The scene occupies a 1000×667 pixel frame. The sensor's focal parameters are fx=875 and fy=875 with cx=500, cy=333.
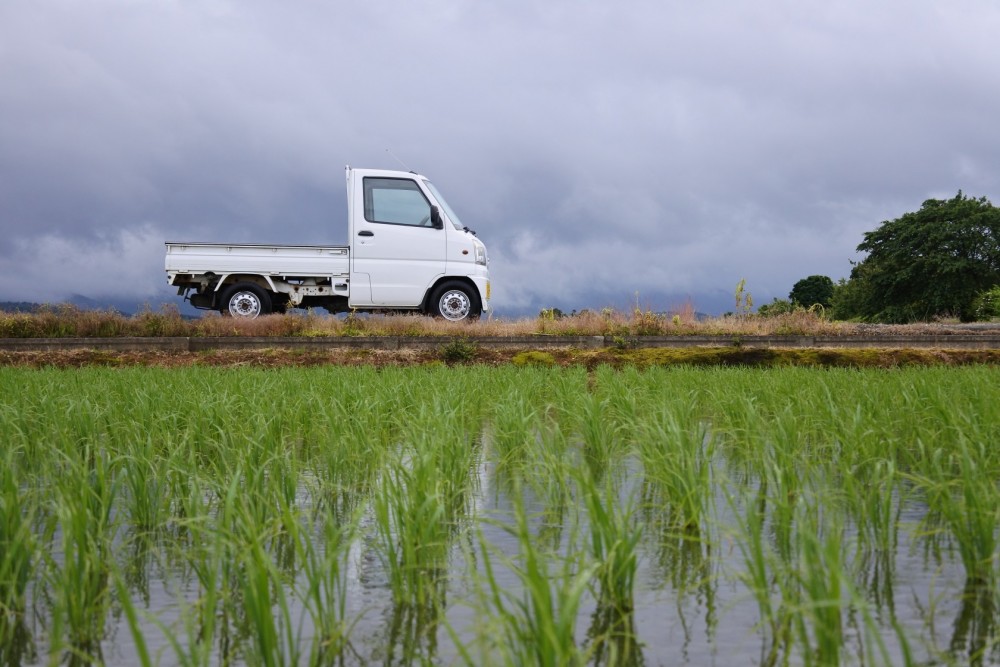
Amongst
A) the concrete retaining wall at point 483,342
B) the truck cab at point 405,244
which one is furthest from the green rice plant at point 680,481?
the truck cab at point 405,244

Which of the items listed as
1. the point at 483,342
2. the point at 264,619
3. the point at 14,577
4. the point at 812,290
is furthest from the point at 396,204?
the point at 812,290

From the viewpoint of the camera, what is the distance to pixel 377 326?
1346 centimetres

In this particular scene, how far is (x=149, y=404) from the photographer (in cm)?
544

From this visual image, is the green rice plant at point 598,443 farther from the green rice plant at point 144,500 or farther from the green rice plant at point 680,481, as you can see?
the green rice plant at point 144,500

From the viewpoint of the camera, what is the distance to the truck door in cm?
1434

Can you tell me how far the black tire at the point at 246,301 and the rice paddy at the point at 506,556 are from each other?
33.5ft

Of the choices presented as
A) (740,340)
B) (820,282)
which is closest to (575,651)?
(740,340)

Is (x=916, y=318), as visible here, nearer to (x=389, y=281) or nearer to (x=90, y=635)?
(x=389, y=281)

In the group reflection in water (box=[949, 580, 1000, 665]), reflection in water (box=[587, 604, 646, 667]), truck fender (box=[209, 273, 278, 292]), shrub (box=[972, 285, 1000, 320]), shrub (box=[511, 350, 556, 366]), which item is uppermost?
truck fender (box=[209, 273, 278, 292])

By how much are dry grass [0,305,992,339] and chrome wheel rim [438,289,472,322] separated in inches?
25.8

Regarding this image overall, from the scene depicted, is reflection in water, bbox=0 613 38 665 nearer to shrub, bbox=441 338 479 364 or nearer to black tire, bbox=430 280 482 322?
shrub, bbox=441 338 479 364

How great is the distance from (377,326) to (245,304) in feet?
8.89

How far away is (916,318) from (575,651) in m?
46.1

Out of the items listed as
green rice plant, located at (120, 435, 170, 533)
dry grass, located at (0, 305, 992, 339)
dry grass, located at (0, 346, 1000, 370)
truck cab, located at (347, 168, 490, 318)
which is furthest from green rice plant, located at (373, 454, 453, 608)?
truck cab, located at (347, 168, 490, 318)
